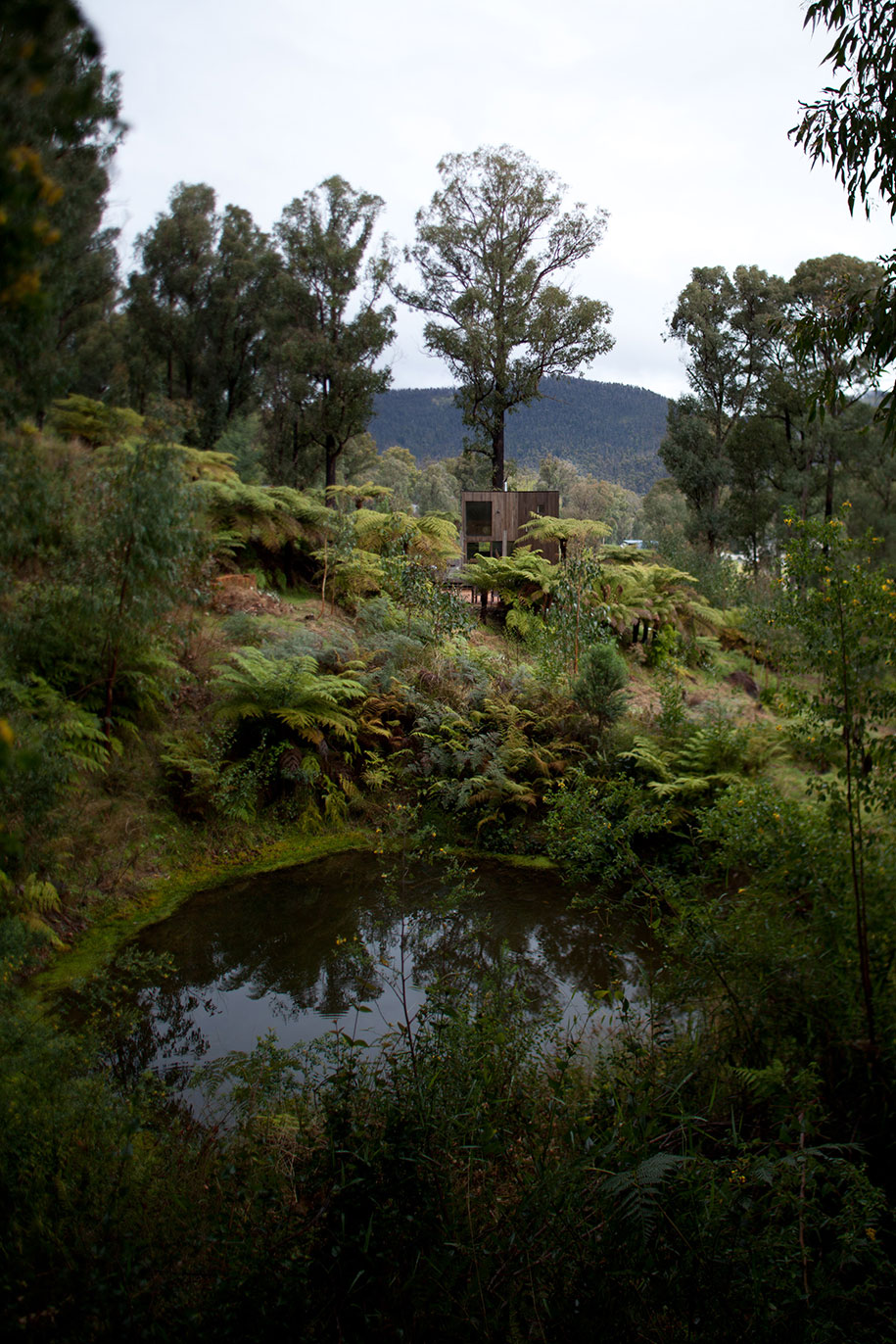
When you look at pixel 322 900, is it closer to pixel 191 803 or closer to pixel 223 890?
pixel 223 890

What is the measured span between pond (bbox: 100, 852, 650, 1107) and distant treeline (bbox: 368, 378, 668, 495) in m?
56.5

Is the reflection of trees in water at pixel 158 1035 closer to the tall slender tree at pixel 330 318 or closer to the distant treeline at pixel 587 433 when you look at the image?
the tall slender tree at pixel 330 318

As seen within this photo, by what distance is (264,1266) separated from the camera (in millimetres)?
1887

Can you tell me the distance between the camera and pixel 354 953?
326 centimetres

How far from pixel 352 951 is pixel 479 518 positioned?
12.2m

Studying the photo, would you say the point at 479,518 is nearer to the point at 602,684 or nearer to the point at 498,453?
the point at 498,453

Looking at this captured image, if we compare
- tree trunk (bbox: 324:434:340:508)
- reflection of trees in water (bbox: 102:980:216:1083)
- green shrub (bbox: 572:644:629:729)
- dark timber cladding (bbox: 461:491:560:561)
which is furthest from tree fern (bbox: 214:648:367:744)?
tree trunk (bbox: 324:434:340:508)

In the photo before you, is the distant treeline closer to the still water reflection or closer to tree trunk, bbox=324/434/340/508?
tree trunk, bbox=324/434/340/508

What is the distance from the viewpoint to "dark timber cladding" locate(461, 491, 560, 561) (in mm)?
14625

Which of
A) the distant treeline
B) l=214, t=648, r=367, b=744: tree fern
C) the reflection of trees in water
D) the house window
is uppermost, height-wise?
the distant treeline

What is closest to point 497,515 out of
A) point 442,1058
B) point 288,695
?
point 288,695

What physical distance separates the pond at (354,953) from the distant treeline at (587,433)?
56.5 meters

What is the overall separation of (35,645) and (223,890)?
2.28 m

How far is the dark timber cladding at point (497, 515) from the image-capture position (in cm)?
1462
